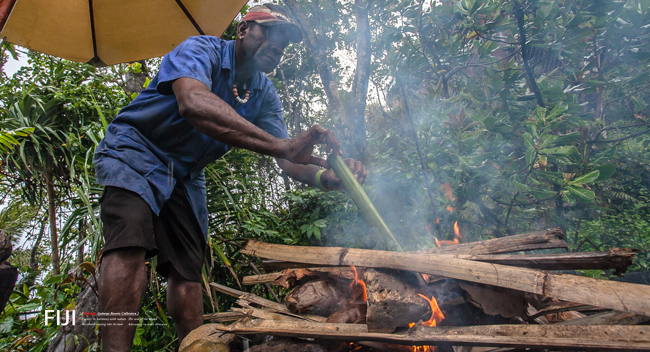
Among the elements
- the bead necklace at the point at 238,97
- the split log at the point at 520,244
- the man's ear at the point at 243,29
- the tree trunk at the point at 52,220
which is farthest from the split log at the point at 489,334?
the tree trunk at the point at 52,220

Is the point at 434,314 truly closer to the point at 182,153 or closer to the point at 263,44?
the point at 182,153

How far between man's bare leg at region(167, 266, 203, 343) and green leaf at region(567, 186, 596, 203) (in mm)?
2202

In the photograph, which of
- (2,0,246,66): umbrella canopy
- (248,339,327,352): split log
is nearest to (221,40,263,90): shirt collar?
(2,0,246,66): umbrella canopy

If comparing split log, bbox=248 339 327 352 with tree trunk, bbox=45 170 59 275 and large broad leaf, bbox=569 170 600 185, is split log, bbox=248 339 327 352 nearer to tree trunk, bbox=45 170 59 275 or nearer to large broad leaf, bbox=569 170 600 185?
large broad leaf, bbox=569 170 600 185

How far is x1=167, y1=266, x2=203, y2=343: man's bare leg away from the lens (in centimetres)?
187

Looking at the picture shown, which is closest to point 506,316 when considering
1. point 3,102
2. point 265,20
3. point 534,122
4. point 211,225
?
point 534,122

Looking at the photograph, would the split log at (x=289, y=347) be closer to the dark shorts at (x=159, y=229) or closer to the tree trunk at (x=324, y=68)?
the dark shorts at (x=159, y=229)

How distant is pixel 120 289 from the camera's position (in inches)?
55.9

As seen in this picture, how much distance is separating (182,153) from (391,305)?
1428 millimetres

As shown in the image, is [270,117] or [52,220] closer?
[270,117]

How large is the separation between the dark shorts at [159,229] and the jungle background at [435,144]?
0.81 meters

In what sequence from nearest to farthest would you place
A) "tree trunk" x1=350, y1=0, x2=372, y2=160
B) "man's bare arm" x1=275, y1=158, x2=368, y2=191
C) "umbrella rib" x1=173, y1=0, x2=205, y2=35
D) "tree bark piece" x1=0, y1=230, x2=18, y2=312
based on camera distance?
"man's bare arm" x1=275, y1=158, x2=368, y2=191, "tree bark piece" x1=0, y1=230, x2=18, y2=312, "umbrella rib" x1=173, y1=0, x2=205, y2=35, "tree trunk" x1=350, y1=0, x2=372, y2=160

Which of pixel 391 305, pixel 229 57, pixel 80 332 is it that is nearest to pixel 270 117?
pixel 229 57

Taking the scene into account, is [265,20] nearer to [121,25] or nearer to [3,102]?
[121,25]
